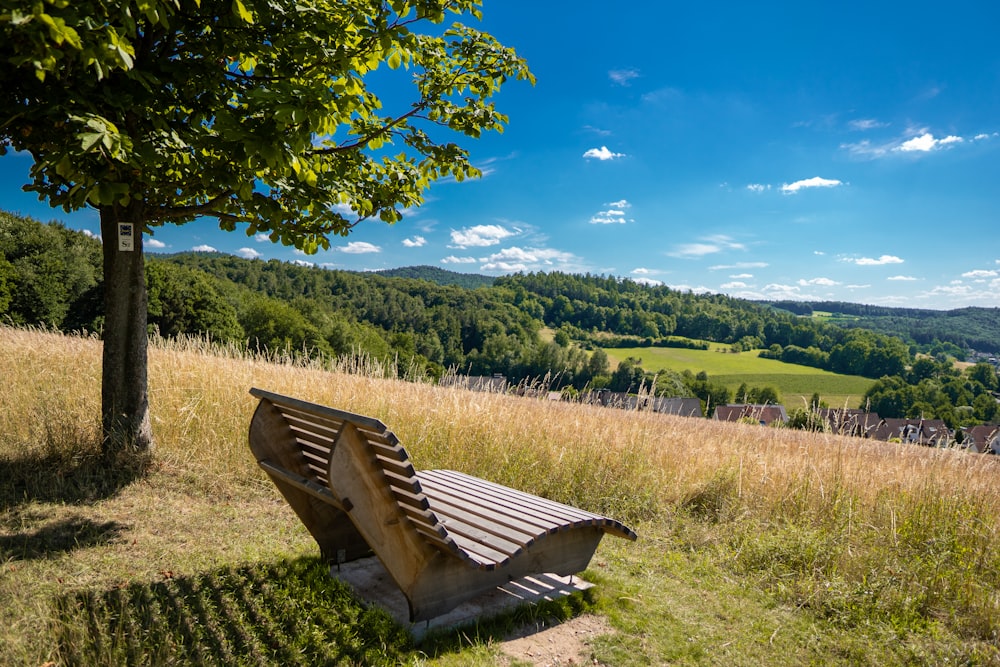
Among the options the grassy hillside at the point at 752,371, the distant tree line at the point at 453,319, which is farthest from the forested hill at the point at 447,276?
the grassy hillside at the point at 752,371

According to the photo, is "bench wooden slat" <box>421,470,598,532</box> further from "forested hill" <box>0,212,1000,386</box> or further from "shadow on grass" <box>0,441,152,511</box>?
"forested hill" <box>0,212,1000,386</box>

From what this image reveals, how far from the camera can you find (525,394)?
25.5 ft

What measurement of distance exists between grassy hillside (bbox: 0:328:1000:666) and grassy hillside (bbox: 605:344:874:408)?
56.0 m

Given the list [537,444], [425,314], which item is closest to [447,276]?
[425,314]

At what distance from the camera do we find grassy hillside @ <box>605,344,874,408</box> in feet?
208

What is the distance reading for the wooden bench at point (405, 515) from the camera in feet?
9.04

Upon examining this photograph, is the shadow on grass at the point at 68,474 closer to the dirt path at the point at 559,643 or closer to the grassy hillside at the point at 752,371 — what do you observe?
Answer: the dirt path at the point at 559,643

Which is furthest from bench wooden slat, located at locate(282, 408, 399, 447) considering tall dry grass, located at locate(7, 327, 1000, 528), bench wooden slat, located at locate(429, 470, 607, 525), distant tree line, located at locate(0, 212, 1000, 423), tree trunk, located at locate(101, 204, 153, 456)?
distant tree line, located at locate(0, 212, 1000, 423)

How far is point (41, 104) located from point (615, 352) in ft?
264

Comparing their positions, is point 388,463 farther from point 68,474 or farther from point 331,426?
point 68,474

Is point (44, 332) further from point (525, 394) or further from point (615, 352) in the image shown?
point (615, 352)

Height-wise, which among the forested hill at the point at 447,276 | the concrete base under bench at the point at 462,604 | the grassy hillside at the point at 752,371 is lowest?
the grassy hillside at the point at 752,371

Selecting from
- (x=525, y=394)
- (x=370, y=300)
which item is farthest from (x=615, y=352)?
(x=525, y=394)

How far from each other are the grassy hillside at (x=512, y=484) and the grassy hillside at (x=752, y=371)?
184 feet
